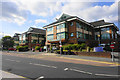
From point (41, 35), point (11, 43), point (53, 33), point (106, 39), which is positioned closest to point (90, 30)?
point (106, 39)

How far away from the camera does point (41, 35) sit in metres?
52.2

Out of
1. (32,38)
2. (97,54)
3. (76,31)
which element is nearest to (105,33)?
(76,31)

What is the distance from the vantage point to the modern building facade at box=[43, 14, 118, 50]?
89.1 feet

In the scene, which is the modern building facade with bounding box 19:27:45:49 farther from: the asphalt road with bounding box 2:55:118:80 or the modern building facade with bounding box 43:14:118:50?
the asphalt road with bounding box 2:55:118:80

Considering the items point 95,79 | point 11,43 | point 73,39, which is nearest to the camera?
point 95,79

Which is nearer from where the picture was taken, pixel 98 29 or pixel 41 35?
pixel 98 29

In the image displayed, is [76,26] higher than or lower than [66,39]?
higher

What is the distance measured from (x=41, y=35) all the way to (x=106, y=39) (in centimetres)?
3841

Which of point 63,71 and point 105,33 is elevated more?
point 105,33

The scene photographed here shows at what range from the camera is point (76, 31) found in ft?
87.7

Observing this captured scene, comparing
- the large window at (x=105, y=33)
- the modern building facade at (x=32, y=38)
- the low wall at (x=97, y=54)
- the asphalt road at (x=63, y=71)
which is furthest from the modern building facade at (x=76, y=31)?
the asphalt road at (x=63, y=71)

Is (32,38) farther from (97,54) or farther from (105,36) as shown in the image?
(97,54)

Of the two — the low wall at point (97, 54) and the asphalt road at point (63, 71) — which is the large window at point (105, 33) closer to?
the low wall at point (97, 54)

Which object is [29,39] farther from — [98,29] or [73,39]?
[98,29]
